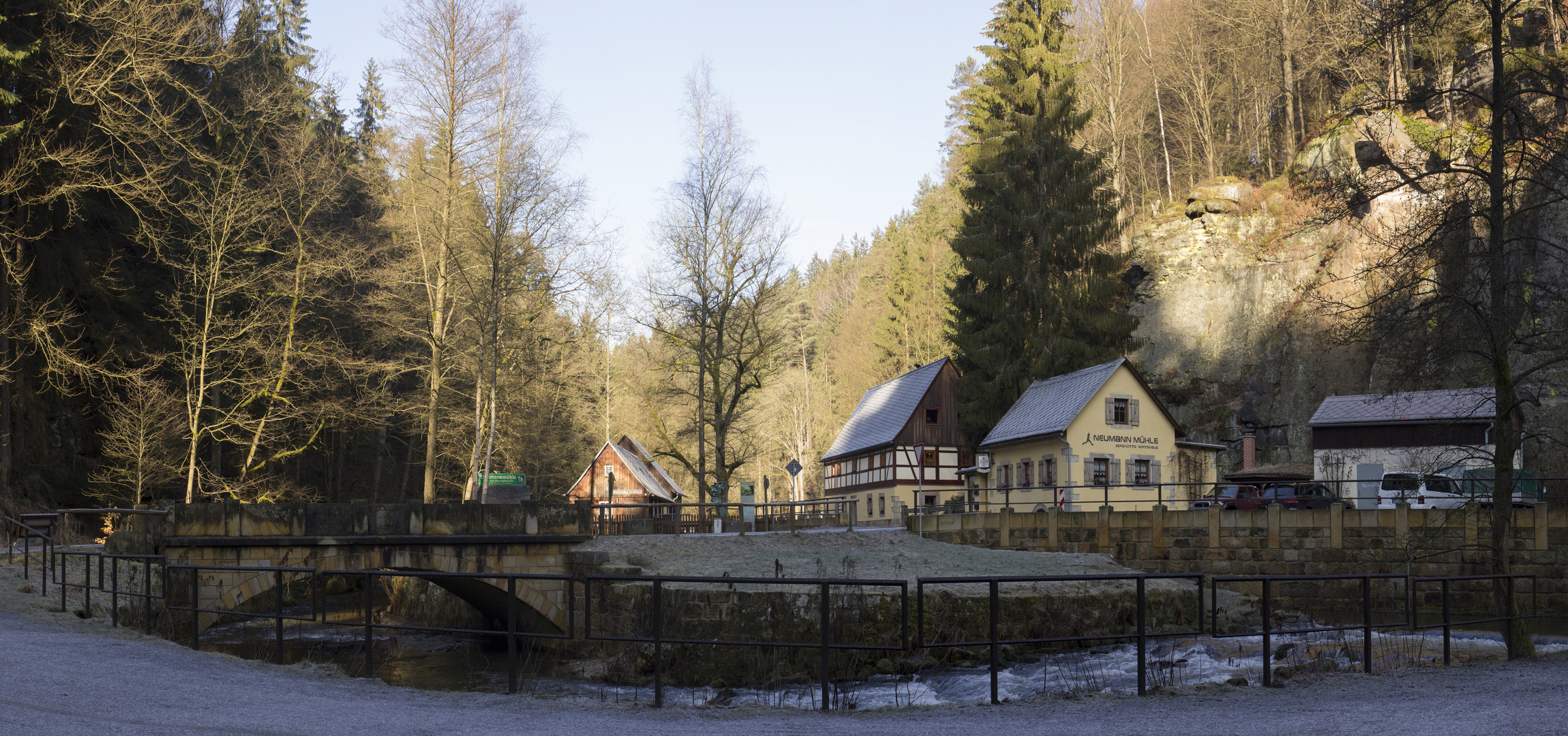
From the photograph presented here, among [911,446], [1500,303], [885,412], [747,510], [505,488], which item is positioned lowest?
[747,510]

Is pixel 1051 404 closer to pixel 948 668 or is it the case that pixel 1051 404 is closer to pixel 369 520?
pixel 948 668

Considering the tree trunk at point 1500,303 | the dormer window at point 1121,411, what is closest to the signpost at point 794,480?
the dormer window at point 1121,411

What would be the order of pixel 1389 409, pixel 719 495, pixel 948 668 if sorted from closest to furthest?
pixel 948 668
pixel 1389 409
pixel 719 495

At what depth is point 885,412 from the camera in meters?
45.9

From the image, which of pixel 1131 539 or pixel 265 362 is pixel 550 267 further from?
pixel 1131 539

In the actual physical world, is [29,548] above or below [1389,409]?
below

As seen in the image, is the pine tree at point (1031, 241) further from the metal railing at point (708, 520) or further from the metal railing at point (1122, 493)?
the metal railing at point (708, 520)

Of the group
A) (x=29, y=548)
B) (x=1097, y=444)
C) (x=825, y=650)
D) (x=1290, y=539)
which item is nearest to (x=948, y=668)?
(x=825, y=650)

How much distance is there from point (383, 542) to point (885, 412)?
91.8ft

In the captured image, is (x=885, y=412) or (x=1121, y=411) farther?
(x=885, y=412)

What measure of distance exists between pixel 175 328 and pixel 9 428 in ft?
22.4

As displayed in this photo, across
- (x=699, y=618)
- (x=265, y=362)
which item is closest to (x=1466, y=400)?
(x=699, y=618)

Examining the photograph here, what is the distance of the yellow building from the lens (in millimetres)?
32844

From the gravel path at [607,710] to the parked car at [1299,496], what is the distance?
17389 mm
